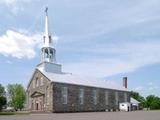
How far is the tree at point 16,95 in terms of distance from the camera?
92188 millimetres

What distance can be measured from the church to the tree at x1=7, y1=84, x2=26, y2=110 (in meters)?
26.4

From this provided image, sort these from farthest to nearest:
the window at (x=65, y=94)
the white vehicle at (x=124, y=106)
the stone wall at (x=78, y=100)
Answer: the white vehicle at (x=124, y=106) → the window at (x=65, y=94) → the stone wall at (x=78, y=100)

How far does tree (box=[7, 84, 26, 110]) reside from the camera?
302 feet

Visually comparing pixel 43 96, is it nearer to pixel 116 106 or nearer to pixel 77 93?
pixel 77 93

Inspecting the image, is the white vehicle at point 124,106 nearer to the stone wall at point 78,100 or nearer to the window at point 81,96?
the stone wall at point 78,100

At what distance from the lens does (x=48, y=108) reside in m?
56.2

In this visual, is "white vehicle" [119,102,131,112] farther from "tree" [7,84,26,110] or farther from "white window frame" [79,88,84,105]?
"tree" [7,84,26,110]

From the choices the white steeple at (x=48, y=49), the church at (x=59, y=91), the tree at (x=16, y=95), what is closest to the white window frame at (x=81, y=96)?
the church at (x=59, y=91)

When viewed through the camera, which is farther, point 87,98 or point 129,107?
point 129,107

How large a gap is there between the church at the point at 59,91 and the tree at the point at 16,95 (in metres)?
26.4

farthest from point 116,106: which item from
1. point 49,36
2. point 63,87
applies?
point 49,36

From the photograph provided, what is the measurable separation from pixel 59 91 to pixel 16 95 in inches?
1729

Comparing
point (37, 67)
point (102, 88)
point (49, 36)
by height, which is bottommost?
point (102, 88)

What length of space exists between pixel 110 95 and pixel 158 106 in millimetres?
25442
